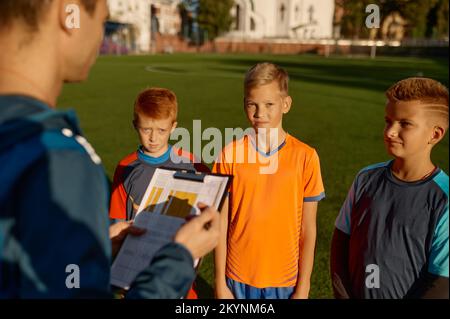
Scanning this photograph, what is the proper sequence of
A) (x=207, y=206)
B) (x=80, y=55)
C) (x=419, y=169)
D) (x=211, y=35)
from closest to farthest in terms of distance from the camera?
(x=80, y=55) < (x=207, y=206) < (x=419, y=169) < (x=211, y=35)

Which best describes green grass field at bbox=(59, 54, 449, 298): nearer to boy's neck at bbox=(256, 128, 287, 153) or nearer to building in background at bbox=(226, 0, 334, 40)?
boy's neck at bbox=(256, 128, 287, 153)

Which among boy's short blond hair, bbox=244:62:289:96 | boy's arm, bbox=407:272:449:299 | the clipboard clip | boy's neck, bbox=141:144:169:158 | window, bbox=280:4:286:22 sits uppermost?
window, bbox=280:4:286:22

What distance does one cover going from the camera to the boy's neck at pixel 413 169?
7.15ft

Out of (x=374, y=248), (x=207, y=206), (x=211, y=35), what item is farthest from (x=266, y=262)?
(x=211, y=35)

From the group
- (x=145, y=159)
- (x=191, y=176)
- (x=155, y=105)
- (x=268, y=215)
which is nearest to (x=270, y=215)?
(x=268, y=215)

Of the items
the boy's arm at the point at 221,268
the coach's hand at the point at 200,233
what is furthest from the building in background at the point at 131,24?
the coach's hand at the point at 200,233

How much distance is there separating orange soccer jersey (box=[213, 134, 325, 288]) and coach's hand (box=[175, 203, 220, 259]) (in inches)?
41.6

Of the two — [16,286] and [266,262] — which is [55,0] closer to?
[16,286]

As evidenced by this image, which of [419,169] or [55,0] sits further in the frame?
[419,169]

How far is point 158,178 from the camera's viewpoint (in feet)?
6.45

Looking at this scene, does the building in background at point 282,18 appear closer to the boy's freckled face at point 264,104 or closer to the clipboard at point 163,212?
the boy's freckled face at point 264,104

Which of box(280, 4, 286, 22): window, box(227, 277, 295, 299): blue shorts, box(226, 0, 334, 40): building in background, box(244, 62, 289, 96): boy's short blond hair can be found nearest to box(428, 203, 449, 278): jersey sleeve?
box(227, 277, 295, 299): blue shorts

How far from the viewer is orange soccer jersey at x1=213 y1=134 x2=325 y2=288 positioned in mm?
2605
